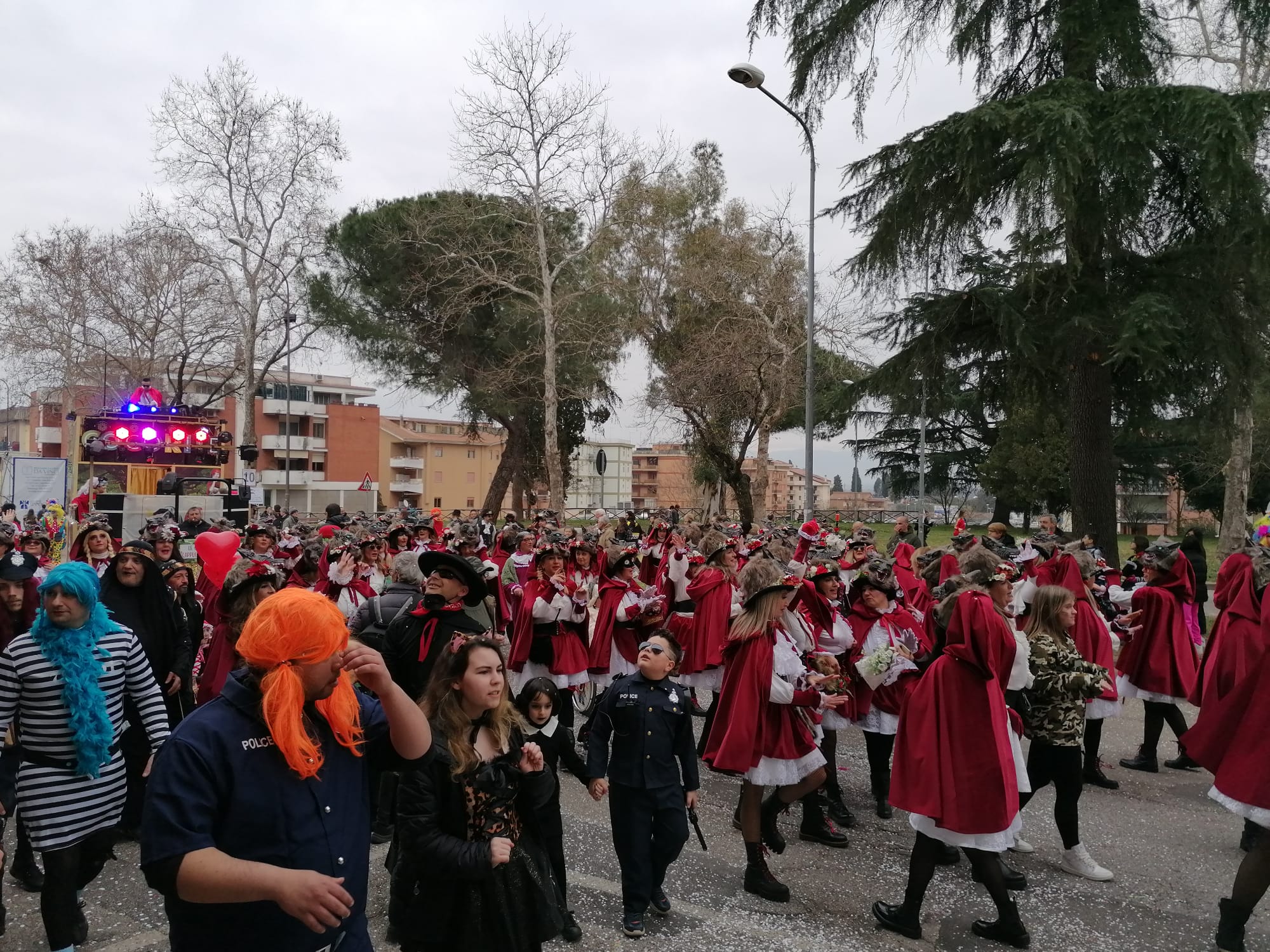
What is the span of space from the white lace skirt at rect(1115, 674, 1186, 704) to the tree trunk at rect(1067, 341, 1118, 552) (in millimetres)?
6052

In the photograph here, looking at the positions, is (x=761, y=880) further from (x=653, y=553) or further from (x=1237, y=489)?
(x=1237, y=489)

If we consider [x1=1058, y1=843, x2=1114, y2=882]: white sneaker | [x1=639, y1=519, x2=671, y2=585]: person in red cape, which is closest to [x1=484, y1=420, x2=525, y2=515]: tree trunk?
[x1=639, y1=519, x2=671, y2=585]: person in red cape

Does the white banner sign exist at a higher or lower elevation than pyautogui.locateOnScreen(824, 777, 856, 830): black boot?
higher

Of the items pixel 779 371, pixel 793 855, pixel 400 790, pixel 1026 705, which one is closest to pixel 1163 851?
pixel 1026 705

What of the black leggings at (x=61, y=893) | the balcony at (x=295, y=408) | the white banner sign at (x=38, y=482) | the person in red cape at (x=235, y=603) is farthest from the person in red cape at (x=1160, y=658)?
the balcony at (x=295, y=408)

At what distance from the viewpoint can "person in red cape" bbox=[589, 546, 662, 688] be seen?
25.7 feet

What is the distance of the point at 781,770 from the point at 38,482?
742 inches

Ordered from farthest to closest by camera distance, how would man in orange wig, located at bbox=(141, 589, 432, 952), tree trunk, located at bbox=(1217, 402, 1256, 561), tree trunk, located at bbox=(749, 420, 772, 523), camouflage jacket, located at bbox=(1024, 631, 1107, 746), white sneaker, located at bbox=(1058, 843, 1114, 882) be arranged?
tree trunk, located at bbox=(749, 420, 772, 523) → tree trunk, located at bbox=(1217, 402, 1256, 561) → white sneaker, located at bbox=(1058, 843, 1114, 882) → camouflage jacket, located at bbox=(1024, 631, 1107, 746) → man in orange wig, located at bbox=(141, 589, 432, 952)

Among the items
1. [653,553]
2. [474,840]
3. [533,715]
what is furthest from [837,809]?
[653,553]

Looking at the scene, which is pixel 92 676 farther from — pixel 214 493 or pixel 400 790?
pixel 214 493

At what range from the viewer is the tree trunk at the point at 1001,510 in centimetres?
4053

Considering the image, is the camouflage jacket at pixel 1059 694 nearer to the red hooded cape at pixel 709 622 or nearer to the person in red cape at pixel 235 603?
the red hooded cape at pixel 709 622

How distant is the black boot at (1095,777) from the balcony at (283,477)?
2520 inches

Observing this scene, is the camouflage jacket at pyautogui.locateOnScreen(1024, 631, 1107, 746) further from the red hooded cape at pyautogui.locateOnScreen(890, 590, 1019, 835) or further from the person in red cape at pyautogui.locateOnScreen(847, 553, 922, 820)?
the person in red cape at pyautogui.locateOnScreen(847, 553, 922, 820)
